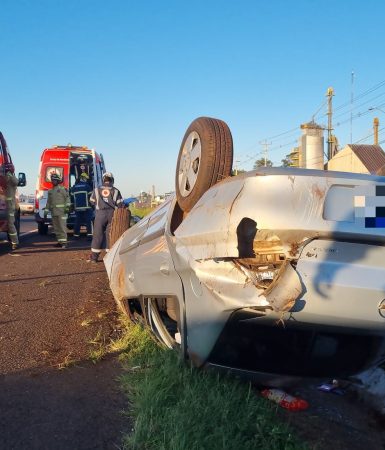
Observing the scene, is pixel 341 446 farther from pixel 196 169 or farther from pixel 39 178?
pixel 39 178

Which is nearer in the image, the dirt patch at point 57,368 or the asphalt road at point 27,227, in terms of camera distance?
the dirt patch at point 57,368

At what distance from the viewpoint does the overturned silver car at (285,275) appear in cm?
201

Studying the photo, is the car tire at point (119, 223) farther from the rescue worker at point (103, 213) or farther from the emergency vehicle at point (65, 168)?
the emergency vehicle at point (65, 168)

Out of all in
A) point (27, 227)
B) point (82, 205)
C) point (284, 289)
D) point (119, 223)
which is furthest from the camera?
point (27, 227)

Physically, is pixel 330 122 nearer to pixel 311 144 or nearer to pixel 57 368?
pixel 311 144

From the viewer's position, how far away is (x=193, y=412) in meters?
2.35

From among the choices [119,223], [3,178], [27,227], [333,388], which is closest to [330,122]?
[27,227]

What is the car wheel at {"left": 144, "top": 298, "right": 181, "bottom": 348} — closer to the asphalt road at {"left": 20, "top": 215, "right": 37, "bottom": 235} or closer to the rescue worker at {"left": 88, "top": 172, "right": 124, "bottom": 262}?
the rescue worker at {"left": 88, "top": 172, "right": 124, "bottom": 262}

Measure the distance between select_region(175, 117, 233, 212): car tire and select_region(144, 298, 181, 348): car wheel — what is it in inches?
24.0

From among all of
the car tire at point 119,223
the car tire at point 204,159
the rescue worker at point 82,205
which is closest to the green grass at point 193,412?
the car tire at point 204,159

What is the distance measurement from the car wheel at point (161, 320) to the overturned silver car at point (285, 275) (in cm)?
45

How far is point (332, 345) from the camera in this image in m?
2.31

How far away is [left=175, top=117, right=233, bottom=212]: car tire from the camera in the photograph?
278cm

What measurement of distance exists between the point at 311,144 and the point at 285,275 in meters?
35.5
